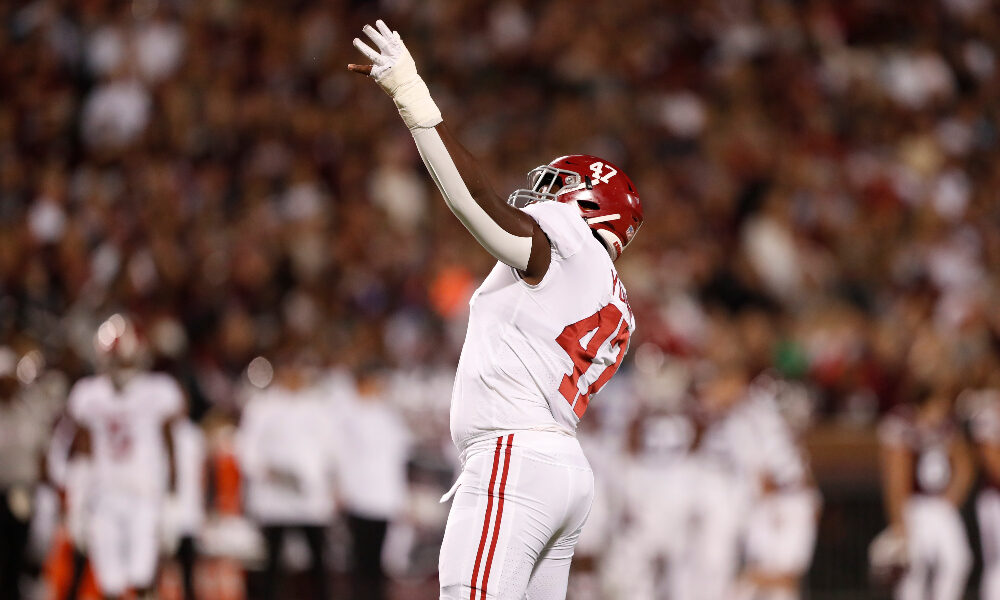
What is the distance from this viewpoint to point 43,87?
13773 millimetres

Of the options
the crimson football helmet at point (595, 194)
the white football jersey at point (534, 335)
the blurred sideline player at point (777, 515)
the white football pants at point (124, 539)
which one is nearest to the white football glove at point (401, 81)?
the white football jersey at point (534, 335)

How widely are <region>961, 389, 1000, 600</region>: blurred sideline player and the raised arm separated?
23.6 ft

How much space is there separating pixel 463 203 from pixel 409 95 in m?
0.34

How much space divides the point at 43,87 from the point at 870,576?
889 cm

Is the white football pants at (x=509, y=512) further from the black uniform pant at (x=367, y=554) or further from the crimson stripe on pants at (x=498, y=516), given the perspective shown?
the black uniform pant at (x=367, y=554)

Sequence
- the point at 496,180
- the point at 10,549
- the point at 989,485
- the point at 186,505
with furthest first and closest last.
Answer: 1. the point at 496,180
2. the point at 989,485
3. the point at 10,549
4. the point at 186,505

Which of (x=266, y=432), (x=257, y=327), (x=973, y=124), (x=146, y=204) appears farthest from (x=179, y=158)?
(x=973, y=124)

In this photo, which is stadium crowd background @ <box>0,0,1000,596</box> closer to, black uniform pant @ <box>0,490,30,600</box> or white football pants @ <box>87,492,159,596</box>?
black uniform pant @ <box>0,490,30,600</box>

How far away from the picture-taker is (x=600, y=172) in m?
4.57

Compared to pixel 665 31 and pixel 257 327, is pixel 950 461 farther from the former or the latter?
pixel 665 31

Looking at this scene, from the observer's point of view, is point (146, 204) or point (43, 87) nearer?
point (146, 204)

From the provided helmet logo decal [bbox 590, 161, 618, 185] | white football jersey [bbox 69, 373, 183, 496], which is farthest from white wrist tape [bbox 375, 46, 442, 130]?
white football jersey [bbox 69, 373, 183, 496]

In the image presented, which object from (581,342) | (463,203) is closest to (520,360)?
(581,342)

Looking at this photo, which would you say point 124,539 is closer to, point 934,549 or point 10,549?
point 10,549
